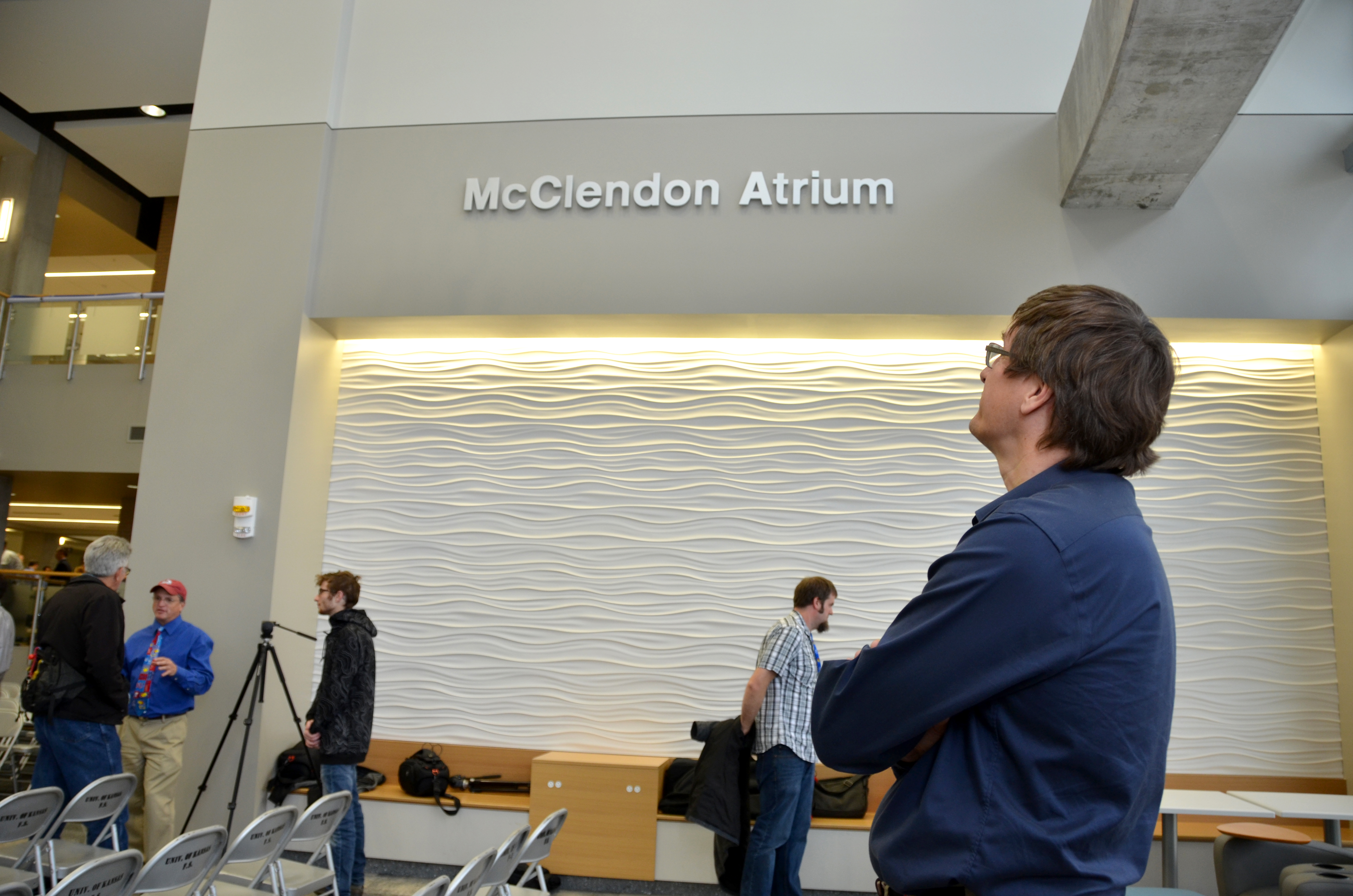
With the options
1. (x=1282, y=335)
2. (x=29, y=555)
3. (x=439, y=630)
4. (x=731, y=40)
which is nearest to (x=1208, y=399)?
(x=1282, y=335)

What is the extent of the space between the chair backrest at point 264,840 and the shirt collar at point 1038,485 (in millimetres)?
3089

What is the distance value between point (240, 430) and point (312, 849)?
9.18 feet

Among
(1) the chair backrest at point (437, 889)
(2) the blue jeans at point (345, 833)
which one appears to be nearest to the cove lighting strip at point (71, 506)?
(2) the blue jeans at point (345, 833)

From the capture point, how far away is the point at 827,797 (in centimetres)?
515

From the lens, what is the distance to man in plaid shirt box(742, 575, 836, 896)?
4293 mm

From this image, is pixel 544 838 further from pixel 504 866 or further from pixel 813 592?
pixel 813 592

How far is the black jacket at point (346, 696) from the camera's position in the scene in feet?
14.6

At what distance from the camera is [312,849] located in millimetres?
3924

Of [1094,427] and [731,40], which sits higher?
[731,40]

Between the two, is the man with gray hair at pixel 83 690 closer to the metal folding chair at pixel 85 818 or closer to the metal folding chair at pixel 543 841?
the metal folding chair at pixel 85 818

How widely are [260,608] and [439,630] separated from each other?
3.59 feet

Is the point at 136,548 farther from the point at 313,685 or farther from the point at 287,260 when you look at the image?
the point at 287,260

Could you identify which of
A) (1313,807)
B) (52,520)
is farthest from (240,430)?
(52,520)

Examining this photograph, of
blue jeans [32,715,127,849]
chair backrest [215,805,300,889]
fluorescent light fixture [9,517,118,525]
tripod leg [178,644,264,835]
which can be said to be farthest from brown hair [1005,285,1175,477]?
fluorescent light fixture [9,517,118,525]
